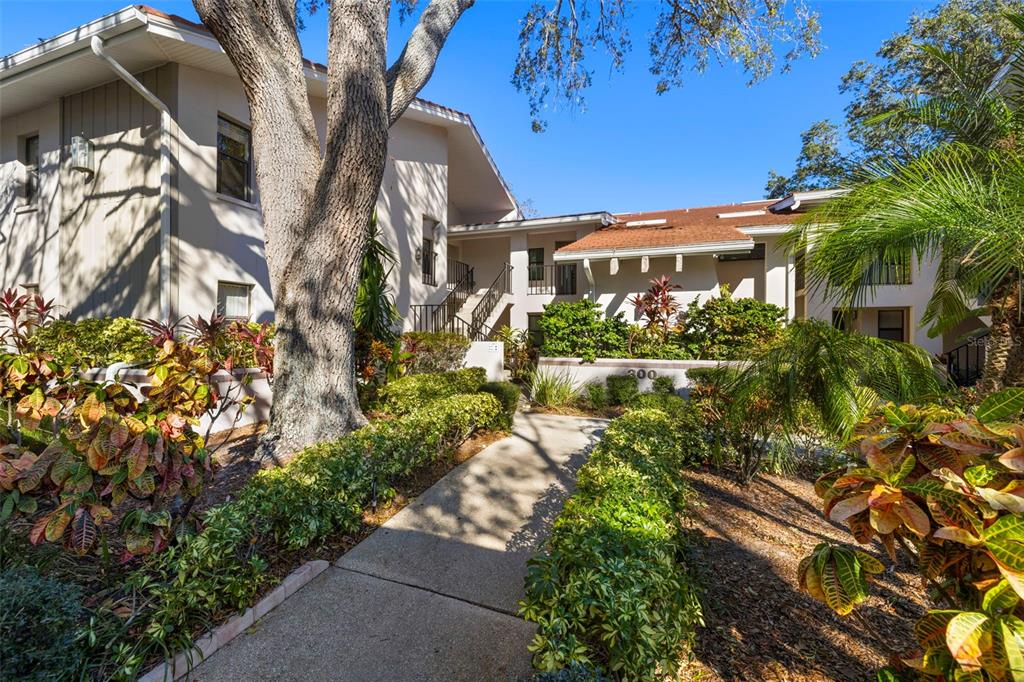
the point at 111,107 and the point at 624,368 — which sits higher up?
the point at 111,107

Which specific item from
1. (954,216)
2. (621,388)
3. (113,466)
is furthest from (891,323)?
(113,466)

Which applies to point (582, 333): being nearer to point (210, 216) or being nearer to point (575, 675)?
point (210, 216)

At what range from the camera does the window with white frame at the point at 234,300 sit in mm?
8555

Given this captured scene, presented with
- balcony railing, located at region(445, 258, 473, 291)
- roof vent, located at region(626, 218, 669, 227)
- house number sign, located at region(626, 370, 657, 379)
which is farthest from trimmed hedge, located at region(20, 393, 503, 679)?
roof vent, located at region(626, 218, 669, 227)

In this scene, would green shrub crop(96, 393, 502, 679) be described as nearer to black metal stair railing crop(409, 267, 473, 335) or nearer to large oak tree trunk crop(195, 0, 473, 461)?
large oak tree trunk crop(195, 0, 473, 461)

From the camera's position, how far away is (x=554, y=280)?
48.5ft

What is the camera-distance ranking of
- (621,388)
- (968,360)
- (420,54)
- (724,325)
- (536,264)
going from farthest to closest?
(536,264)
(968,360)
(724,325)
(621,388)
(420,54)

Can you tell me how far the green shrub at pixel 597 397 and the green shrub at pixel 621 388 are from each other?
0.56ft

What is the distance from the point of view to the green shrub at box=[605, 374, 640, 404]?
31.1 feet

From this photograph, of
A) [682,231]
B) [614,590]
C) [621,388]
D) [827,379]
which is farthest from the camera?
[682,231]

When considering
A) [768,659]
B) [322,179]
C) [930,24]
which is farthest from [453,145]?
[930,24]

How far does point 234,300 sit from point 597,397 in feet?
26.1

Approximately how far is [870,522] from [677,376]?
8.97 metres

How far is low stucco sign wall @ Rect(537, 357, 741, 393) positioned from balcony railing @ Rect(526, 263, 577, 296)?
413cm
